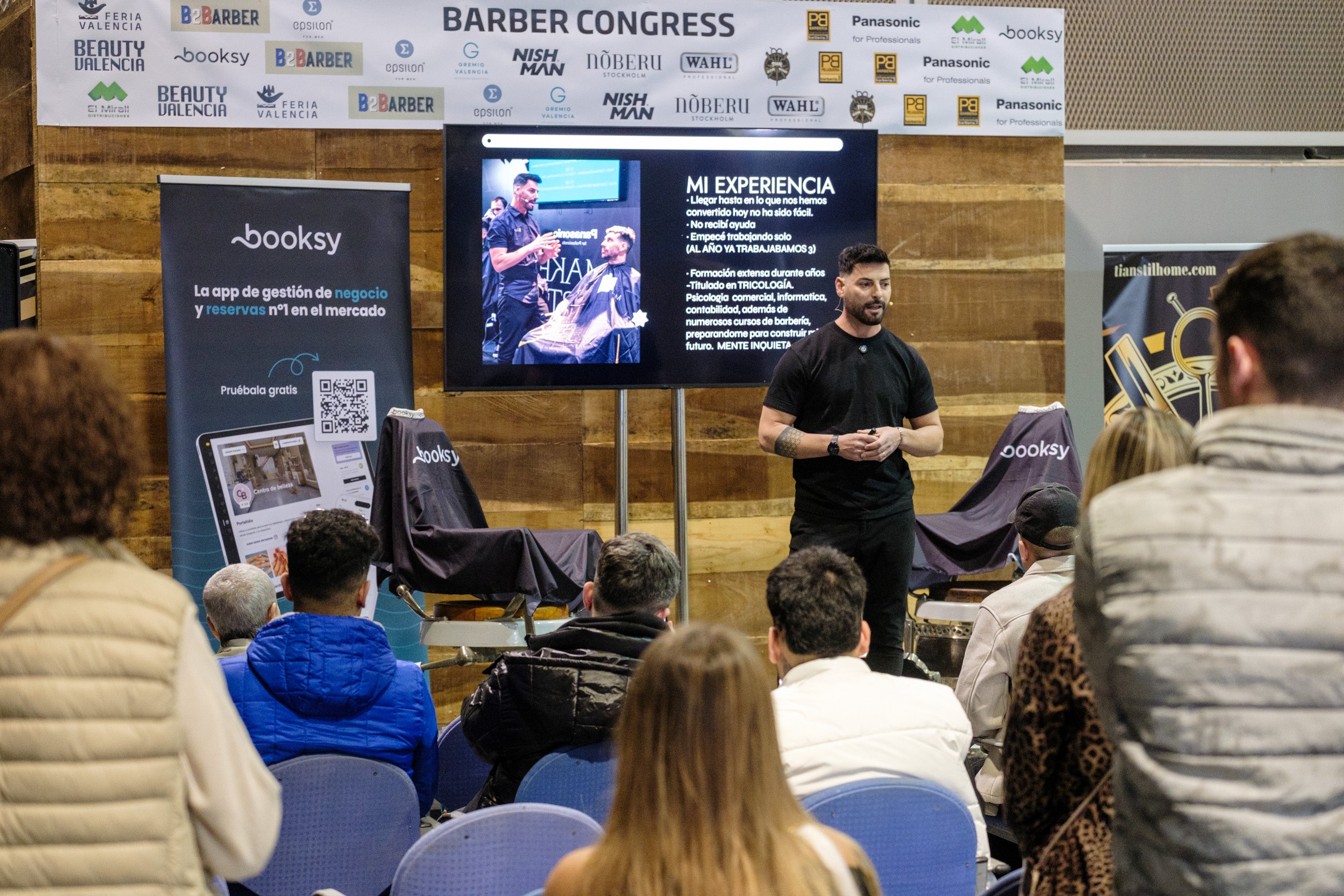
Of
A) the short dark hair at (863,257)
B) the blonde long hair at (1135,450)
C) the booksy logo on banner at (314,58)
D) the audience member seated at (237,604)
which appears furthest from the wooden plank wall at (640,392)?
the blonde long hair at (1135,450)

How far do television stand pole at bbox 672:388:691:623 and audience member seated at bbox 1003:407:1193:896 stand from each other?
3430mm

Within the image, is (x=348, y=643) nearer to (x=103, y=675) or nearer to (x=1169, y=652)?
(x=103, y=675)

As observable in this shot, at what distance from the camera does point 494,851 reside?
1.81 metres

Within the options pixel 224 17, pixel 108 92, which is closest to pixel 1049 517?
pixel 224 17

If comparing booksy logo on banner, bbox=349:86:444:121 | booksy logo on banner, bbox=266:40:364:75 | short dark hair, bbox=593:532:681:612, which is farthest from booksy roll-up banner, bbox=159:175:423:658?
short dark hair, bbox=593:532:681:612

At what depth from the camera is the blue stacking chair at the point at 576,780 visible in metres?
2.23

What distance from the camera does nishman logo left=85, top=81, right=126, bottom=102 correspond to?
4.89m

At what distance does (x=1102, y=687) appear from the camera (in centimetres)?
127

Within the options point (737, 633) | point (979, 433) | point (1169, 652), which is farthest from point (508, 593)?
point (1169, 652)

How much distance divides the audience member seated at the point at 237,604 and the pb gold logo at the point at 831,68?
133 inches

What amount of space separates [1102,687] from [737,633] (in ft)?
1.30

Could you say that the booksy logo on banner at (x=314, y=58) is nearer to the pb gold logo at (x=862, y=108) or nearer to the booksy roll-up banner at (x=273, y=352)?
the booksy roll-up banner at (x=273, y=352)

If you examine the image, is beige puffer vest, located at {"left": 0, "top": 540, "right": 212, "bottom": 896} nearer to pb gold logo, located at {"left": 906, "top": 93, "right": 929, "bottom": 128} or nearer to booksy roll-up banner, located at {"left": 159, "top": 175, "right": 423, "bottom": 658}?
booksy roll-up banner, located at {"left": 159, "top": 175, "right": 423, "bottom": 658}

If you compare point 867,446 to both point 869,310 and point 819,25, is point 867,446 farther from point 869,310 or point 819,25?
point 819,25
